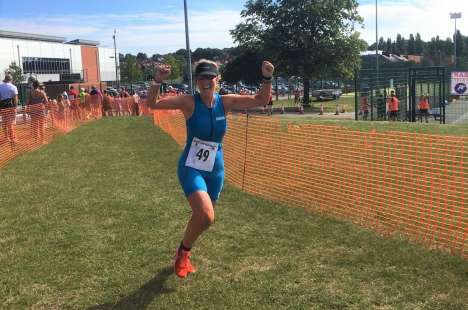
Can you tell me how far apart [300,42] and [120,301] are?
39.3 m

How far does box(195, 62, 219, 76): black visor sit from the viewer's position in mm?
4320

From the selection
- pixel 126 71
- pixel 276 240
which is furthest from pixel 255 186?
pixel 126 71

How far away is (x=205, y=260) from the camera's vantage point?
190 inches

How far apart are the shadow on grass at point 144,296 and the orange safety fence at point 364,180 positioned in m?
2.45

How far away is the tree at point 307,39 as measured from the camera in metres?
41.3

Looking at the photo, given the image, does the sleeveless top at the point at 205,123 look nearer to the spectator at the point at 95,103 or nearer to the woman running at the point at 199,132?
the woman running at the point at 199,132

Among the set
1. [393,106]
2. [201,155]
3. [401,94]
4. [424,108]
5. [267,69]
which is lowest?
[424,108]

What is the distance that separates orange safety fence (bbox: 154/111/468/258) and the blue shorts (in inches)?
78.2

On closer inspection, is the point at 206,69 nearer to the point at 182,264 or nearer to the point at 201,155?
the point at 201,155

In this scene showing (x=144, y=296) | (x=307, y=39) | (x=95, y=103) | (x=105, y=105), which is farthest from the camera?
(x=307, y=39)

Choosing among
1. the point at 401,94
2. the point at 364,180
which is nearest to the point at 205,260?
the point at 364,180

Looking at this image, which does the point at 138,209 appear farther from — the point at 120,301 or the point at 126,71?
the point at 126,71

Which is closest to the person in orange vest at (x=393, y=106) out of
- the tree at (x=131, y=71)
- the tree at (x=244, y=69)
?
the tree at (x=244, y=69)

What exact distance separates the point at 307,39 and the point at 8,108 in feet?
105
